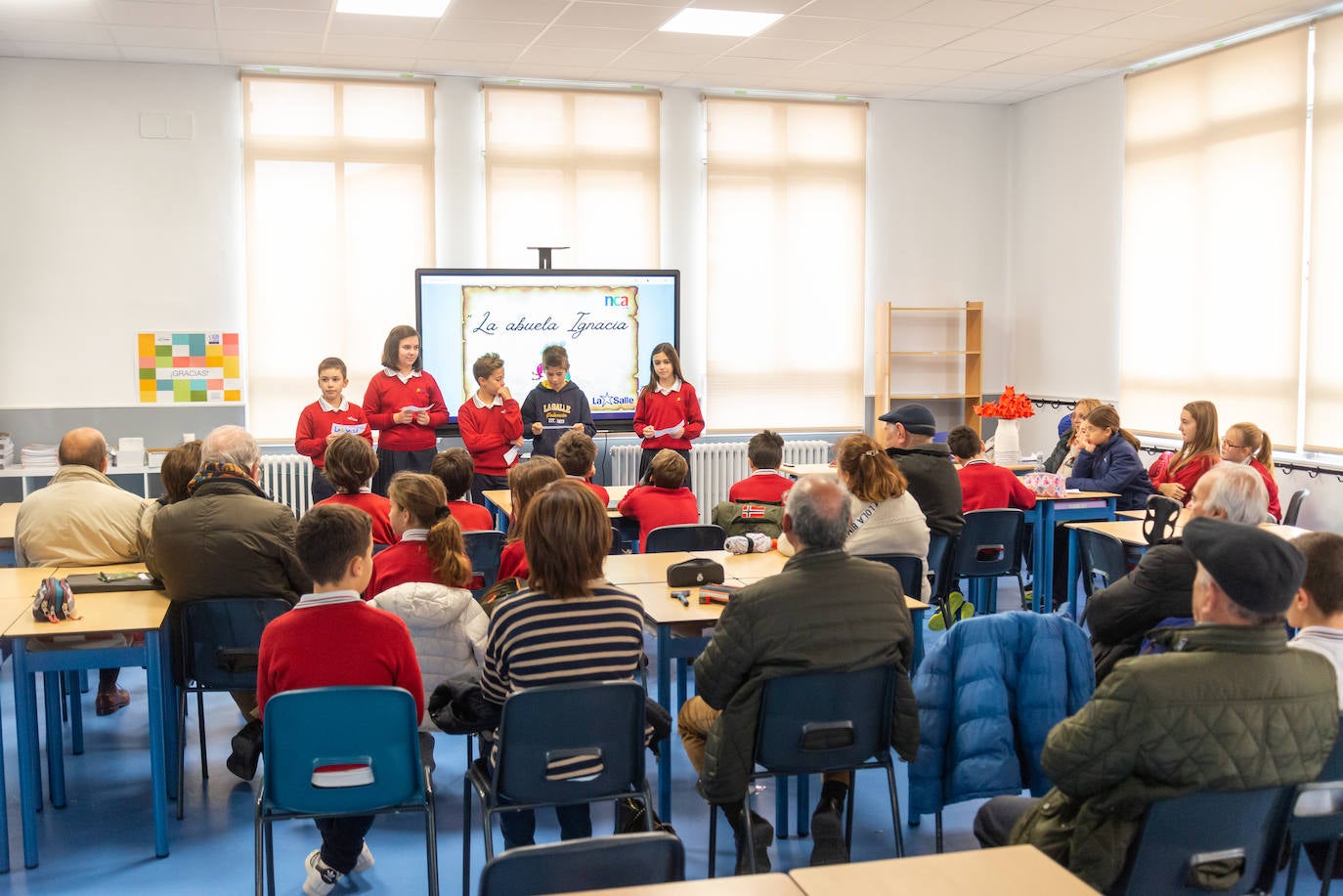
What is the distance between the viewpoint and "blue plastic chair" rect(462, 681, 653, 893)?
2.78 meters

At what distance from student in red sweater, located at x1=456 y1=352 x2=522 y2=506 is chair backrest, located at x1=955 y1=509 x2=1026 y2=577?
282 cm

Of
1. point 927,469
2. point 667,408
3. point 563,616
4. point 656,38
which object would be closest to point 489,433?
point 667,408

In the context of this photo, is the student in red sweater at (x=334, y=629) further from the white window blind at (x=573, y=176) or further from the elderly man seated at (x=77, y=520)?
the white window blind at (x=573, y=176)

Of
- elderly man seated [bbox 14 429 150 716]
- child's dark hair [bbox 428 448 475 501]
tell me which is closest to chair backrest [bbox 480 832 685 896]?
child's dark hair [bbox 428 448 475 501]

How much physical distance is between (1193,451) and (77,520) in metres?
5.44

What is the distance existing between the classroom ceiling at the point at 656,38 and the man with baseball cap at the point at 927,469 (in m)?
2.71

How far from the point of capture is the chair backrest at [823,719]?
117 inches

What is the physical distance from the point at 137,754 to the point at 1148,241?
728 cm

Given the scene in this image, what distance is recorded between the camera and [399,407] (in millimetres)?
7316

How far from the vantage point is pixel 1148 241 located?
8422mm

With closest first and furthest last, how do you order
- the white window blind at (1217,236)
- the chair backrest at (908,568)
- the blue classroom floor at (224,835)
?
the blue classroom floor at (224,835), the chair backrest at (908,568), the white window blind at (1217,236)

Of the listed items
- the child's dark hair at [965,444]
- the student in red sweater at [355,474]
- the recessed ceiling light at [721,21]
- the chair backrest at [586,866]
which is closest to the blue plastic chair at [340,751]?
the chair backrest at [586,866]

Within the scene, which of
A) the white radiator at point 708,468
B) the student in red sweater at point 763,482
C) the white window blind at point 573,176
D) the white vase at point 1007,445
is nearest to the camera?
the student in red sweater at point 763,482

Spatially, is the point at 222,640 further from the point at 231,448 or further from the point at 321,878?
the point at 321,878
